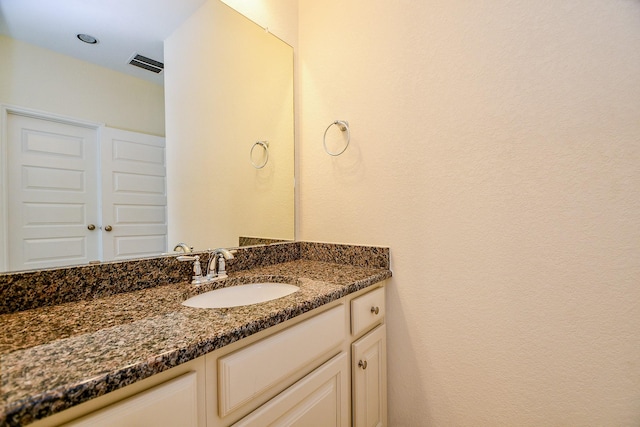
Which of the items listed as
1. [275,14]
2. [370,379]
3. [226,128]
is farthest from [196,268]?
[275,14]

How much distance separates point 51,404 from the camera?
40 cm

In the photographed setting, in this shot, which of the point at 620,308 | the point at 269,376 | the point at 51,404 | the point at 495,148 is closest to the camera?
the point at 51,404

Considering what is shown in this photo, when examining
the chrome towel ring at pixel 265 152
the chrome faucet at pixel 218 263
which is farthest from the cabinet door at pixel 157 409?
the chrome towel ring at pixel 265 152

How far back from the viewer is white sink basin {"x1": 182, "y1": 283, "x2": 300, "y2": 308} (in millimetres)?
1023

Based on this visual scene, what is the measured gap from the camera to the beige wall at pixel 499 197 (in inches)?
34.2

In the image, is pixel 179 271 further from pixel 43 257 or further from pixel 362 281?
pixel 362 281

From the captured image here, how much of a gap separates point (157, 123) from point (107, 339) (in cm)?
79

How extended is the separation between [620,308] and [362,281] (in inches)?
30.7

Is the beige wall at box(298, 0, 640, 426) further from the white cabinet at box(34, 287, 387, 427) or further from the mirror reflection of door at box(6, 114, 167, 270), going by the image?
the mirror reflection of door at box(6, 114, 167, 270)

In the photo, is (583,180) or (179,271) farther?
(179,271)

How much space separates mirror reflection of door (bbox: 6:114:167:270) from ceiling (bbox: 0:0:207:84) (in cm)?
22

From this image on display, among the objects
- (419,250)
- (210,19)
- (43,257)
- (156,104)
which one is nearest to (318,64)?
(210,19)

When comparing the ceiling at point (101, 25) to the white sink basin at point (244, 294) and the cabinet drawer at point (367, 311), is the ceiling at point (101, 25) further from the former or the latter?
the cabinet drawer at point (367, 311)

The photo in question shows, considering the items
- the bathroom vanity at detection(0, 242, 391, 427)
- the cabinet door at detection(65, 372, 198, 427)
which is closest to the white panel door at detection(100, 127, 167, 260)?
the bathroom vanity at detection(0, 242, 391, 427)
